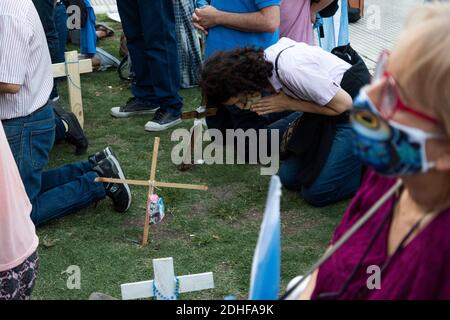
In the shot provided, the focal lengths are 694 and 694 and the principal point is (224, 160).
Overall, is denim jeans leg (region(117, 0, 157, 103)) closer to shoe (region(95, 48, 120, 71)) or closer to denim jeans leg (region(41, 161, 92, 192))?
shoe (region(95, 48, 120, 71))

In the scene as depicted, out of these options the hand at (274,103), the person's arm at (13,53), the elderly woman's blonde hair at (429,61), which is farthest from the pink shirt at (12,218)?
the hand at (274,103)

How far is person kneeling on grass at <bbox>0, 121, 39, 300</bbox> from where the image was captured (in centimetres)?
233

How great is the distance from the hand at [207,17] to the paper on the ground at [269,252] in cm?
279

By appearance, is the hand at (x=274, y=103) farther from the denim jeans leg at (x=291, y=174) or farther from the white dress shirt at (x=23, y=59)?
the white dress shirt at (x=23, y=59)

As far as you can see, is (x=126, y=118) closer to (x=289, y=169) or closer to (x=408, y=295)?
(x=289, y=169)

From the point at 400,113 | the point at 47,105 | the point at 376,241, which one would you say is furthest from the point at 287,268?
the point at 400,113

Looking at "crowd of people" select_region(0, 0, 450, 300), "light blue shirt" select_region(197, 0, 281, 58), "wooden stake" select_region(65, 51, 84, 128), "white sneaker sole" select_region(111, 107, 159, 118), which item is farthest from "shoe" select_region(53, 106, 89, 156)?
"light blue shirt" select_region(197, 0, 281, 58)

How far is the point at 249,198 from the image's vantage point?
154 inches

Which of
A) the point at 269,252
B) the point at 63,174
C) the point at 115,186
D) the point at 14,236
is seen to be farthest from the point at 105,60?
the point at 269,252

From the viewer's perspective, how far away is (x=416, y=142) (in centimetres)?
128

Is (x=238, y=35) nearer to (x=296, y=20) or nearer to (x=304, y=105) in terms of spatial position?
(x=296, y=20)

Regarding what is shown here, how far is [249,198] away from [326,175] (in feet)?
1.48

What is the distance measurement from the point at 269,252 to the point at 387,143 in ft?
1.39

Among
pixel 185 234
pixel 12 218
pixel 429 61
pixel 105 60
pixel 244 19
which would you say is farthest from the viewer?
pixel 105 60
